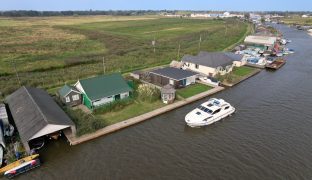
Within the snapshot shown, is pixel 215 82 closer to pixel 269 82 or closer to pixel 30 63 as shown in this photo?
pixel 269 82

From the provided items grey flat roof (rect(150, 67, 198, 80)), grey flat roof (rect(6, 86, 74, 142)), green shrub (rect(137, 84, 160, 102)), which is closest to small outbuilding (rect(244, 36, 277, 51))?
grey flat roof (rect(150, 67, 198, 80))

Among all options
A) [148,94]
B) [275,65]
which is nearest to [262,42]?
[275,65]

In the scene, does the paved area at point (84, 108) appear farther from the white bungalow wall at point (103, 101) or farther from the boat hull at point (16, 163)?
the boat hull at point (16, 163)

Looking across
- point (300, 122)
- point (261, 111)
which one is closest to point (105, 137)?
point (261, 111)

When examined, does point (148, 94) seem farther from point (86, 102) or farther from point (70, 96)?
point (70, 96)

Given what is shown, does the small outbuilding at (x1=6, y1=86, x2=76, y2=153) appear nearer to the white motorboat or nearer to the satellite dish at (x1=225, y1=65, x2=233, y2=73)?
the white motorboat

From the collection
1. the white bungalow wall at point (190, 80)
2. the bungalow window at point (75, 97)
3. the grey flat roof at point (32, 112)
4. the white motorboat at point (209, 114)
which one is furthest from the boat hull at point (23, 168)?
the white bungalow wall at point (190, 80)
